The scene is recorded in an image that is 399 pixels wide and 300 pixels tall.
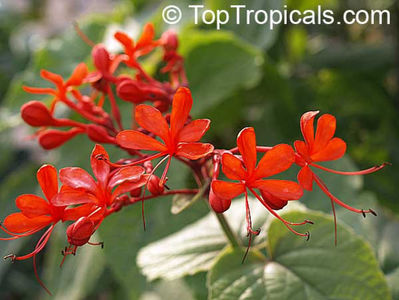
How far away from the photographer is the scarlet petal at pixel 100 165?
0.49 meters

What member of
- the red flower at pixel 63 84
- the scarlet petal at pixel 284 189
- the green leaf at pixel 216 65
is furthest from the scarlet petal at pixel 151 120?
the green leaf at pixel 216 65

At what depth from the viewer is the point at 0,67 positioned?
1.62m

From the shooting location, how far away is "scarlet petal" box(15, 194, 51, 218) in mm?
486

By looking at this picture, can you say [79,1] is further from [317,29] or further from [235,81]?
[235,81]

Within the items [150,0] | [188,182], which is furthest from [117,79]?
[150,0]

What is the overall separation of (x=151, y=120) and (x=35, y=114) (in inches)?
8.7

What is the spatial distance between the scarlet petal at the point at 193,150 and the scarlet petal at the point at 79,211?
0.32ft

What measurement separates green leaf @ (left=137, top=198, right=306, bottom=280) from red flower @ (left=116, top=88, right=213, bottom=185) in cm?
22

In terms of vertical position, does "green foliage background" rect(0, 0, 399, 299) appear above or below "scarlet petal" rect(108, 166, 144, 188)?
below

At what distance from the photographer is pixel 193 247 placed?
2.25ft

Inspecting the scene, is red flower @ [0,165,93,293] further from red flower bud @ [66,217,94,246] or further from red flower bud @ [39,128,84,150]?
red flower bud @ [39,128,84,150]

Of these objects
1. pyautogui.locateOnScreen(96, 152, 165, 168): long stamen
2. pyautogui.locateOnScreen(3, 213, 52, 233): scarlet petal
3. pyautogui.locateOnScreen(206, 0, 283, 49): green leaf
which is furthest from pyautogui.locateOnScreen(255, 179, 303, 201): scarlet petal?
pyautogui.locateOnScreen(206, 0, 283, 49): green leaf

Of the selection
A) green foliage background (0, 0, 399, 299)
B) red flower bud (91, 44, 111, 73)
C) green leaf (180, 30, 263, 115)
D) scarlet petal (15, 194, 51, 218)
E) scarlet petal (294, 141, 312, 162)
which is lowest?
green foliage background (0, 0, 399, 299)

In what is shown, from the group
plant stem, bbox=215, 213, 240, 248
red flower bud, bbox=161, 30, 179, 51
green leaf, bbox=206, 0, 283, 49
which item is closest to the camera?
plant stem, bbox=215, 213, 240, 248
